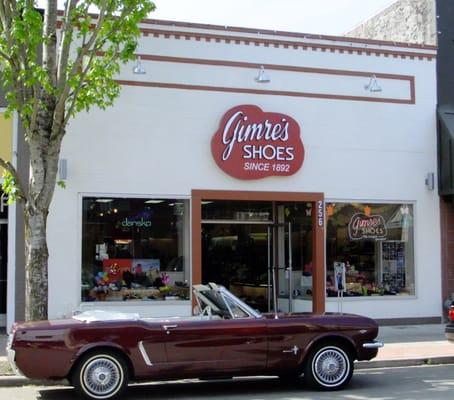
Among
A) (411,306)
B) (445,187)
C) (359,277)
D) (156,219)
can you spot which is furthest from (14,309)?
(445,187)

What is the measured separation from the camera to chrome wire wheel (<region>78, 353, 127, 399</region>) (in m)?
8.17

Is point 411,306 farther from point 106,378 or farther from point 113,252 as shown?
point 106,378

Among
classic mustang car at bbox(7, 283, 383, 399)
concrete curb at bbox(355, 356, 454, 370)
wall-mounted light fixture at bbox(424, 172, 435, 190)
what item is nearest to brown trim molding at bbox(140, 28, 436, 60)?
wall-mounted light fixture at bbox(424, 172, 435, 190)

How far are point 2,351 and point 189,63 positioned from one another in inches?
274

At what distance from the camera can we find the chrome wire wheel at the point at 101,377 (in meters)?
8.17

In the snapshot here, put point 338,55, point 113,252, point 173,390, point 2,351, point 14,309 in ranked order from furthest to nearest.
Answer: point 338,55
point 113,252
point 14,309
point 2,351
point 173,390

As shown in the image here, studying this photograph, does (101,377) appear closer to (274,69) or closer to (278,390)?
(278,390)

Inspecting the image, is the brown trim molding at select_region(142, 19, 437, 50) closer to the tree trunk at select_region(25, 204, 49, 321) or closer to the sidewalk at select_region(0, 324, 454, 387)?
the tree trunk at select_region(25, 204, 49, 321)

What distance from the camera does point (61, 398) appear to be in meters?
8.73

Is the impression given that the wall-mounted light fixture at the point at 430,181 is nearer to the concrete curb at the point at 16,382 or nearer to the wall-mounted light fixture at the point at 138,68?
the wall-mounted light fixture at the point at 138,68

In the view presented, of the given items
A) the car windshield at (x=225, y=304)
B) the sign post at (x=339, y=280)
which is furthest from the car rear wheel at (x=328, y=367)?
the sign post at (x=339, y=280)

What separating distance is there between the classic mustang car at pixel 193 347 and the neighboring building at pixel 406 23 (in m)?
9.90

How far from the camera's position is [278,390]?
921cm

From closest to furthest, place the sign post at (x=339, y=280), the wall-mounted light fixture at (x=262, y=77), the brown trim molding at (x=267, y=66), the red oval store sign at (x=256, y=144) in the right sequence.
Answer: the brown trim molding at (x=267, y=66), the red oval store sign at (x=256, y=144), the sign post at (x=339, y=280), the wall-mounted light fixture at (x=262, y=77)
